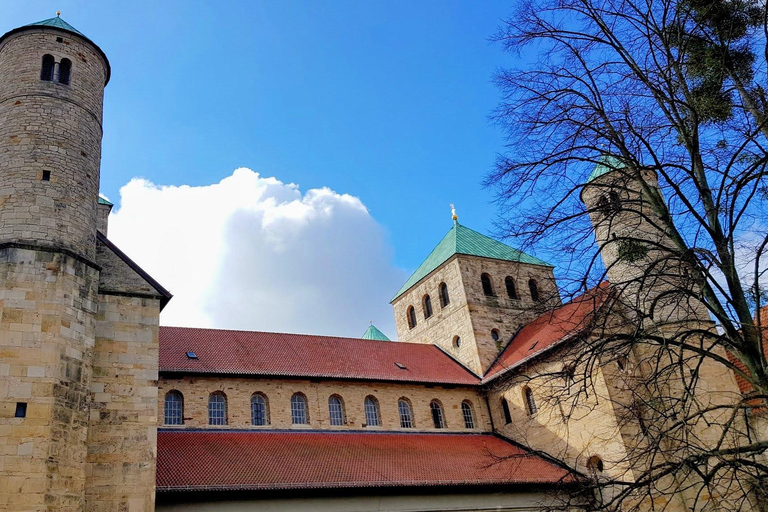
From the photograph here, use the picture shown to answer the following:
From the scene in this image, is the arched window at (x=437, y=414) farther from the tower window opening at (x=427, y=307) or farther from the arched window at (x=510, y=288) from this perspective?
Answer: the arched window at (x=510, y=288)

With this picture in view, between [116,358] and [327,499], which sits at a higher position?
[116,358]

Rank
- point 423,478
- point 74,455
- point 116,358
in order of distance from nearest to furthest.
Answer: point 74,455, point 116,358, point 423,478

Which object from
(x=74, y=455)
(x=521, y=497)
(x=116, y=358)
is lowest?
(x=521, y=497)

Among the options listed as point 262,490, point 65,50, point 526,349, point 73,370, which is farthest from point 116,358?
point 526,349

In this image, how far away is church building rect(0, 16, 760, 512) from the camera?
1438 centimetres

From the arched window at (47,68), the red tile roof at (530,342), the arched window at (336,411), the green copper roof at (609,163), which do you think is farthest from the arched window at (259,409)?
the green copper roof at (609,163)

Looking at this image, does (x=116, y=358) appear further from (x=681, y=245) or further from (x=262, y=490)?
(x=681, y=245)

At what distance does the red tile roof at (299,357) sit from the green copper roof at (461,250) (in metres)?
5.93

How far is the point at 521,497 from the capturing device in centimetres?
2203

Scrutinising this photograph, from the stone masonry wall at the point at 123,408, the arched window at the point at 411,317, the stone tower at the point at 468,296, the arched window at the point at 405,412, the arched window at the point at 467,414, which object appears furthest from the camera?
the arched window at the point at 411,317

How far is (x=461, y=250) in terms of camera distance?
112 ft

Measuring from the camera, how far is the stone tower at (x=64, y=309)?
13984mm

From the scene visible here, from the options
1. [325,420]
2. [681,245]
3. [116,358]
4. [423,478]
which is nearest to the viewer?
[681,245]

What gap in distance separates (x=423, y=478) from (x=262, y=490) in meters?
5.32
